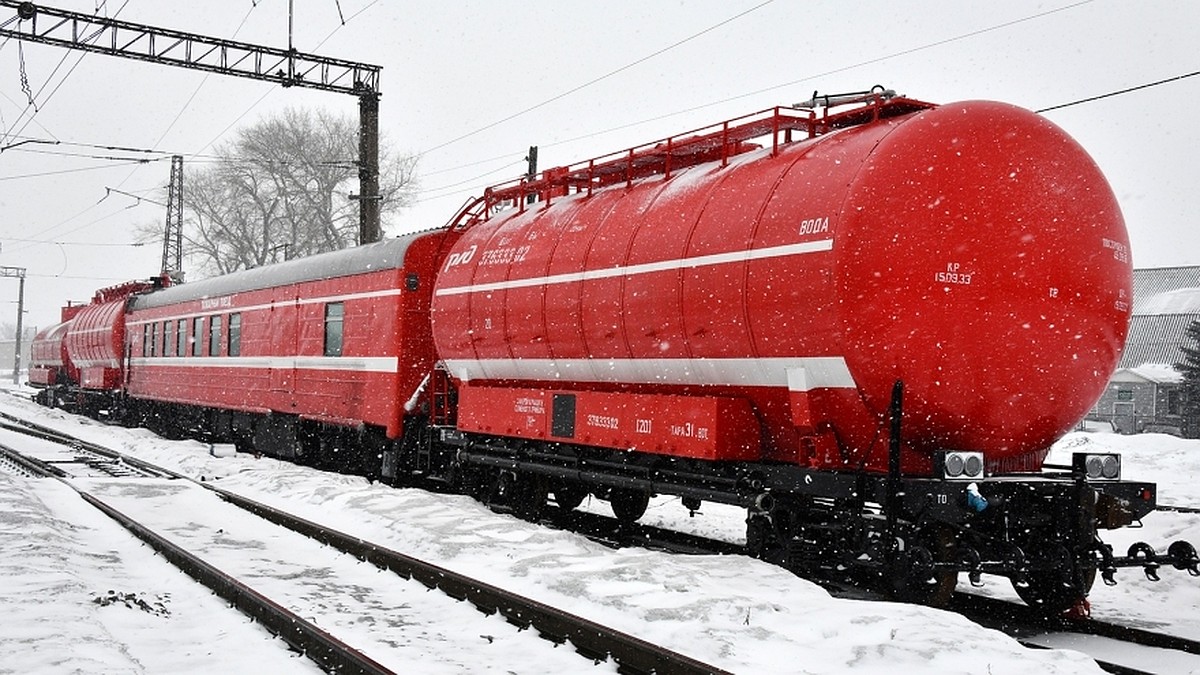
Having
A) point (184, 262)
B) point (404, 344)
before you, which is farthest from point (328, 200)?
point (404, 344)

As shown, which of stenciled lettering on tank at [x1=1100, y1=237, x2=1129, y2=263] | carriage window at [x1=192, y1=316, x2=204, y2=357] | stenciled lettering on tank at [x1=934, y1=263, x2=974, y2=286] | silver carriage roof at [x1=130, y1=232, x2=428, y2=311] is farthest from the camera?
carriage window at [x1=192, y1=316, x2=204, y2=357]

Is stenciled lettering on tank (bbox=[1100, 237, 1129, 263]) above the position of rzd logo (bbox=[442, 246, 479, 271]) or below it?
below

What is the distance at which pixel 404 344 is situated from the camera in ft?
49.5

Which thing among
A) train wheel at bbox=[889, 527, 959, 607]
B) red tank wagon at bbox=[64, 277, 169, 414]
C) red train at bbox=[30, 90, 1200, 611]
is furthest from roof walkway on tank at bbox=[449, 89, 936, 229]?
red tank wagon at bbox=[64, 277, 169, 414]

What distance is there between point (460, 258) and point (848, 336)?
7.02 m

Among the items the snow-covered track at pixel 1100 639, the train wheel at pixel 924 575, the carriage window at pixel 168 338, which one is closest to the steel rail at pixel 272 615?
the train wheel at pixel 924 575

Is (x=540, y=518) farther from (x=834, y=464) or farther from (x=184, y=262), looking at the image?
(x=184, y=262)

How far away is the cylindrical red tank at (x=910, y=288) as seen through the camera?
25.4 feet

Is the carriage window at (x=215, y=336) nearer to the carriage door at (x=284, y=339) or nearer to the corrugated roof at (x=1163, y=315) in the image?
the carriage door at (x=284, y=339)

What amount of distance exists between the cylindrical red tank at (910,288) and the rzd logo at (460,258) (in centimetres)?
443

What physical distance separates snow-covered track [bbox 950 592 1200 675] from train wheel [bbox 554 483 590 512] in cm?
574

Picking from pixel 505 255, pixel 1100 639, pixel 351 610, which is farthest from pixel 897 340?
pixel 505 255

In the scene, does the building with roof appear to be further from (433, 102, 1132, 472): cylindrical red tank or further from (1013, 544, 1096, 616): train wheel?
(433, 102, 1132, 472): cylindrical red tank

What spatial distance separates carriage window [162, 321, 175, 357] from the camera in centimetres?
2705
